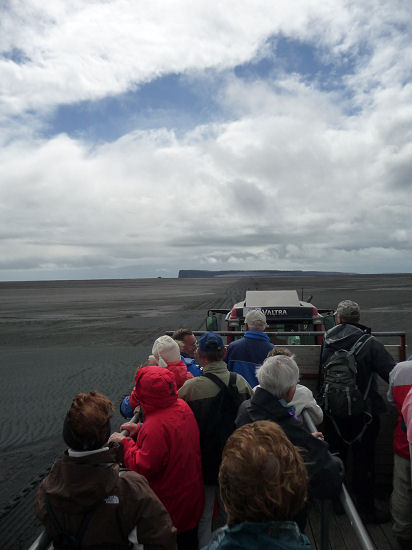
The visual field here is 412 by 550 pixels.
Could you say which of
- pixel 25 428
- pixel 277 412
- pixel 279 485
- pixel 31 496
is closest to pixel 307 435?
pixel 277 412

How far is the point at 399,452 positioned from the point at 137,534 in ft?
7.61

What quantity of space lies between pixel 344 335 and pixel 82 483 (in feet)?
8.94

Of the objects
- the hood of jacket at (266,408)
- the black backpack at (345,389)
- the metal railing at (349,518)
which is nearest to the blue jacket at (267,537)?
the metal railing at (349,518)

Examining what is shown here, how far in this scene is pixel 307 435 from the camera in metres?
2.32

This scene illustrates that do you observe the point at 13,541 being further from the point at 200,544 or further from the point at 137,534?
the point at 137,534

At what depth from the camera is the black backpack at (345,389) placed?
3.76m

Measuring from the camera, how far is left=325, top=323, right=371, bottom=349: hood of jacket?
3.92 m

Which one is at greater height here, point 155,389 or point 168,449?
point 155,389

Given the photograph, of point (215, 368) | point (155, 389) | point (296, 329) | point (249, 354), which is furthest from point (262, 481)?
point (296, 329)

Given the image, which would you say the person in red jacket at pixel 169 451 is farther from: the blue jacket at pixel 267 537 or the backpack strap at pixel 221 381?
the blue jacket at pixel 267 537

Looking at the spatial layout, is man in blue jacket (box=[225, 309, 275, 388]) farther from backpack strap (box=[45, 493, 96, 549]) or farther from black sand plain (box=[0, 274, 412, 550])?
black sand plain (box=[0, 274, 412, 550])

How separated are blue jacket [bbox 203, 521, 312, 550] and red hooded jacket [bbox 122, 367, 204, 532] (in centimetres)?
115

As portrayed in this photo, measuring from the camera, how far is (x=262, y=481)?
4.74 ft

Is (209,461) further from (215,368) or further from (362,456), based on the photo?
(362,456)
